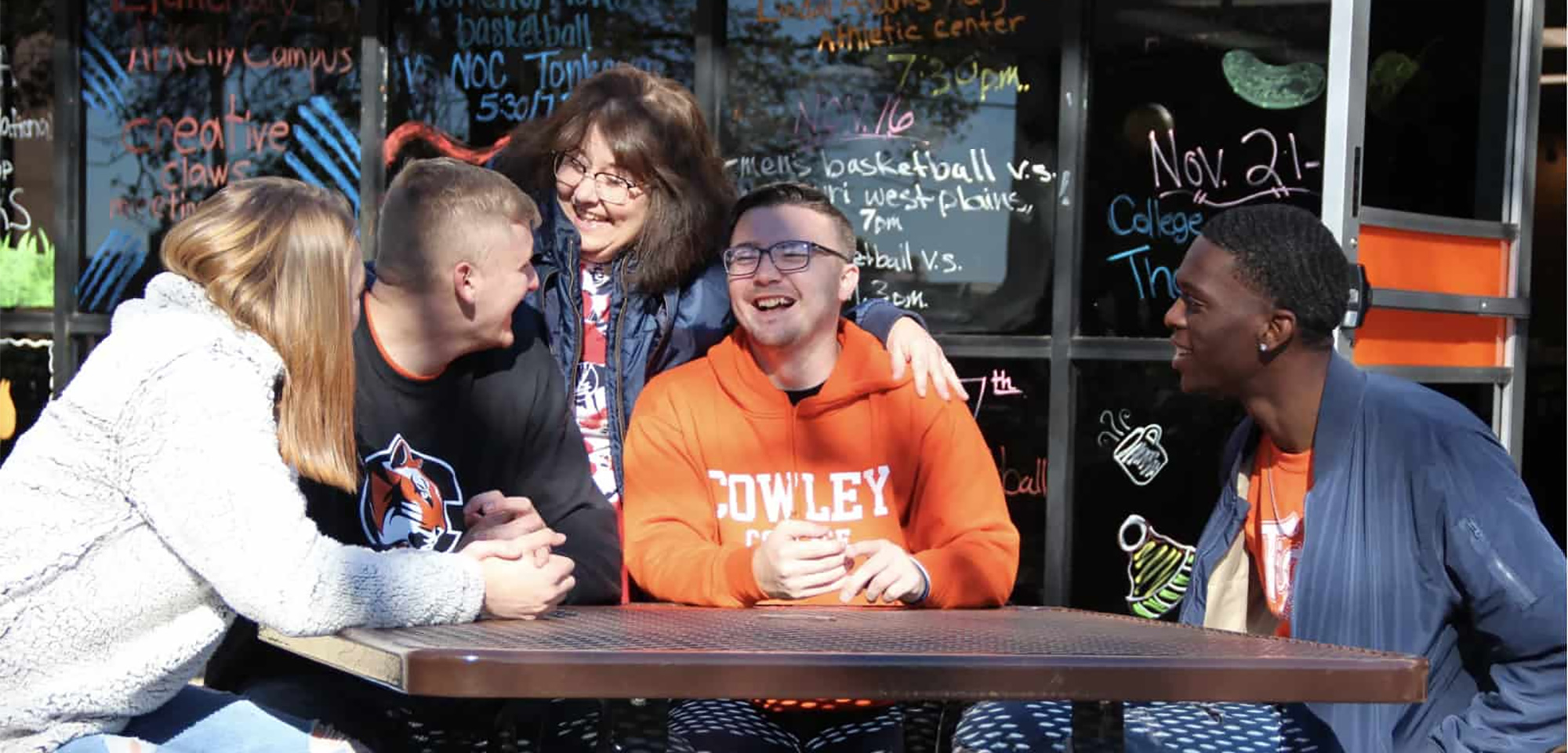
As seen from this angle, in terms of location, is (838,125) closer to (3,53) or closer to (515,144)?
(515,144)

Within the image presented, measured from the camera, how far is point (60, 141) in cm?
629

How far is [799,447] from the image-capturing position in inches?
120

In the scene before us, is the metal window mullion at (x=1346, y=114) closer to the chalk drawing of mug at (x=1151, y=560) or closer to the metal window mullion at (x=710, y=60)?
the chalk drawing of mug at (x=1151, y=560)

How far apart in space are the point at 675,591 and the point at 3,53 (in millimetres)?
4742

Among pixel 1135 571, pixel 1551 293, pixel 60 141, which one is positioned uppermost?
pixel 60 141

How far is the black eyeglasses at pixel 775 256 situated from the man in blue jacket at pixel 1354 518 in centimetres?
72

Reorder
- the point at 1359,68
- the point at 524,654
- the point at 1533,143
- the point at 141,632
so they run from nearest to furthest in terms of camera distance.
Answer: the point at 524,654, the point at 141,632, the point at 1359,68, the point at 1533,143

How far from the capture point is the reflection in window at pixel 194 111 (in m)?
6.20

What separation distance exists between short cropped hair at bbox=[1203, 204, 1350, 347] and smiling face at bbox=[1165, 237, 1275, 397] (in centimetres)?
2

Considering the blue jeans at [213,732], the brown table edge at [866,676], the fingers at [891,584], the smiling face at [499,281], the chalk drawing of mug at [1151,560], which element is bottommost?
the chalk drawing of mug at [1151,560]

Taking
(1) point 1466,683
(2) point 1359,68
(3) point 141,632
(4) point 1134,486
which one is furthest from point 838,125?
(3) point 141,632

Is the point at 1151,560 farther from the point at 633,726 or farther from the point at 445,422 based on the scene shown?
the point at 633,726

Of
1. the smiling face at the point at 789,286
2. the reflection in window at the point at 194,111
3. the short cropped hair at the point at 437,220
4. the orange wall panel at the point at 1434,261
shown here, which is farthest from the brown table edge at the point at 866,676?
the reflection in window at the point at 194,111

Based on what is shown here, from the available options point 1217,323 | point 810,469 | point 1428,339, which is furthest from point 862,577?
point 1428,339
